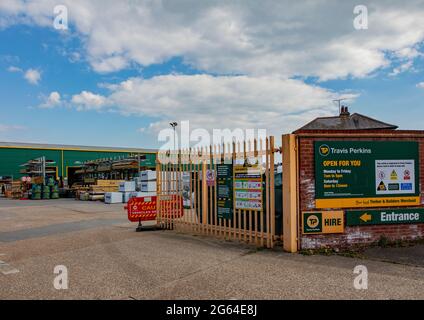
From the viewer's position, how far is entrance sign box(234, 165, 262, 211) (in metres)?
7.71

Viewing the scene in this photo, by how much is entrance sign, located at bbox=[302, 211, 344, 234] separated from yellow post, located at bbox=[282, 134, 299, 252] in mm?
207

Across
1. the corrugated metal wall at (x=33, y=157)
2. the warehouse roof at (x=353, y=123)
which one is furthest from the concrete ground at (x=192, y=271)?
the corrugated metal wall at (x=33, y=157)

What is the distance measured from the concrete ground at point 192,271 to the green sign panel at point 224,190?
0.77m

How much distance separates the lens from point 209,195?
8953mm

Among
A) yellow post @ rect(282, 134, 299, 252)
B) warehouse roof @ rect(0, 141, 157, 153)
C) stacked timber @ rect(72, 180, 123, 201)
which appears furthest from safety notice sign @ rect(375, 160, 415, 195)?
warehouse roof @ rect(0, 141, 157, 153)

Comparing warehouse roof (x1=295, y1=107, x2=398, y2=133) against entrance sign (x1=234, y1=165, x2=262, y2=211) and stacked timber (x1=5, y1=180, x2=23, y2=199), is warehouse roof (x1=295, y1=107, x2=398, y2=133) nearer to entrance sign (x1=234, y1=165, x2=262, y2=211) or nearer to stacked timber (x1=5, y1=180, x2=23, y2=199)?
entrance sign (x1=234, y1=165, x2=262, y2=211)

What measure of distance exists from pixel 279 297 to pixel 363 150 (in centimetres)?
429

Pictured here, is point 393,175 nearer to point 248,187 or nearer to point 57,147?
point 248,187

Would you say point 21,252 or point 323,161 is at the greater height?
point 323,161

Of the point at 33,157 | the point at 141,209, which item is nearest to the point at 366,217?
the point at 141,209

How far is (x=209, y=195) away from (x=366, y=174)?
381 centimetres
